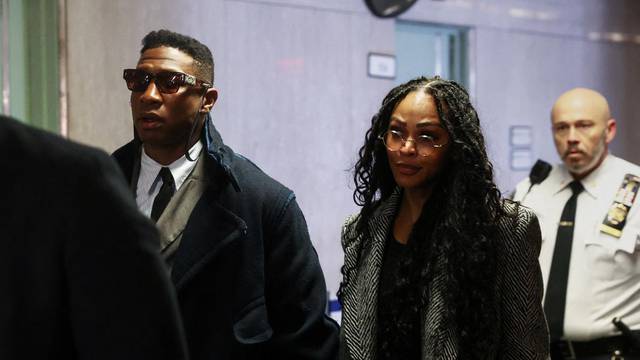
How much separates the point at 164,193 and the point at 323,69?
7.36 feet

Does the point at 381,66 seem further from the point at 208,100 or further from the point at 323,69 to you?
the point at 208,100

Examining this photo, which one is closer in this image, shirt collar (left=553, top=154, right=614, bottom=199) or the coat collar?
the coat collar

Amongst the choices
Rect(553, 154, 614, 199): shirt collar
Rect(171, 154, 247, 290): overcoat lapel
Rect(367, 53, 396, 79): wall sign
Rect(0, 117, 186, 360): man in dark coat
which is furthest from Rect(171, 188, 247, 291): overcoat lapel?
Rect(367, 53, 396, 79): wall sign

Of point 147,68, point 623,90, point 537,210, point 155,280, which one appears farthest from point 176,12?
point 623,90

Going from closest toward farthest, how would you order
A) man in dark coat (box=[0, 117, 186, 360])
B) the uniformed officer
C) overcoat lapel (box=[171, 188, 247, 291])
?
man in dark coat (box=[0, 117, 186, 360]), overcoat lapel (box=[171, 188, 247, 291]), the uniformed officer

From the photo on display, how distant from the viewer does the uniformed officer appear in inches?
134

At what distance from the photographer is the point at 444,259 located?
7.06 feet

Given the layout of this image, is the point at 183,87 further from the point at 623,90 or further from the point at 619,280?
the point at 623,90

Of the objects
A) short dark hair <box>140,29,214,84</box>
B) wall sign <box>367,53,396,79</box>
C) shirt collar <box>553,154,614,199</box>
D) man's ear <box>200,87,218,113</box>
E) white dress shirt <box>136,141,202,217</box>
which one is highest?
wall sign <box>367,53,396,79</box>

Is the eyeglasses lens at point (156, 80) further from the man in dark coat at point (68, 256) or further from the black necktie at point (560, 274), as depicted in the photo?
the black necktie at point (560, 274)

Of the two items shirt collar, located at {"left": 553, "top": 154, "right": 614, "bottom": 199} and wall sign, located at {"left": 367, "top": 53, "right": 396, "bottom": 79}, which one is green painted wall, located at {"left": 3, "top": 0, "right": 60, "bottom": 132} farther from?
shirt collar, located at {"left": 553, "top": 154, "right": 614, "bottom": 199}

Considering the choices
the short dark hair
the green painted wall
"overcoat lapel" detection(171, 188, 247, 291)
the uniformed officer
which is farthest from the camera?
the green painted wall

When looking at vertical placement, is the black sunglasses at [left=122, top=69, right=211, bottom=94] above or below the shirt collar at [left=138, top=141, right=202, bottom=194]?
above

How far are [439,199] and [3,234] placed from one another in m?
1.47
